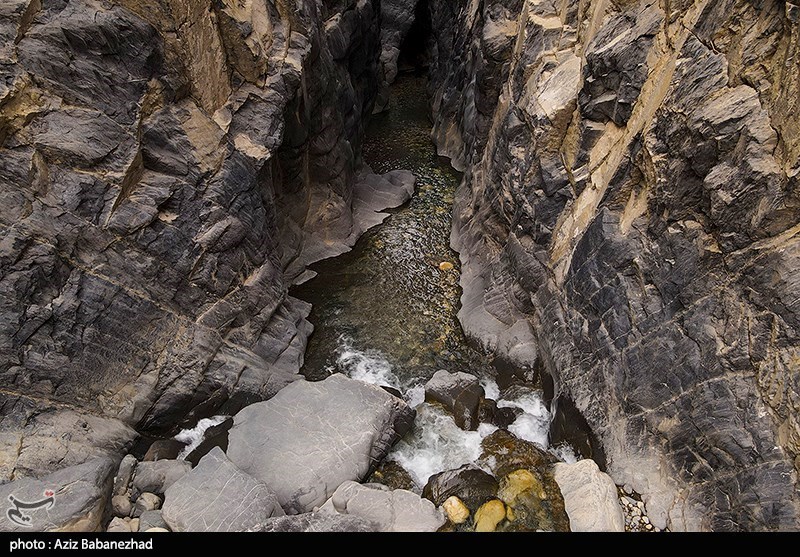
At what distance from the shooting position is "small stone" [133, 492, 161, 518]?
10.2m

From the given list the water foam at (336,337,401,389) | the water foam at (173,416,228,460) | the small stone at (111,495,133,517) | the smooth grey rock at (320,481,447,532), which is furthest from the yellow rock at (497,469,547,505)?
the small stone at (111,495,133,517)

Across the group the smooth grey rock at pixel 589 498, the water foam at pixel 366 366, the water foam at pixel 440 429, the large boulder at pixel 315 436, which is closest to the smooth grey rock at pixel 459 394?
the water foam at pixel 440 429

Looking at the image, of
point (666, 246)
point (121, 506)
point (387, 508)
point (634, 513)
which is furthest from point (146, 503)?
point (666, 246)

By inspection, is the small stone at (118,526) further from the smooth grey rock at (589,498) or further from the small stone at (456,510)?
the smooth grey rock at (589,498)

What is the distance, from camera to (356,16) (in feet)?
85.8

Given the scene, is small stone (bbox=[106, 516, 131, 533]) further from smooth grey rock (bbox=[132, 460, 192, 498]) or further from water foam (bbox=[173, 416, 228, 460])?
water foam (bbox=[173, 416, 228, 460])

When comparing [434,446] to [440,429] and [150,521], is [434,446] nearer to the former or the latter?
[440,429]

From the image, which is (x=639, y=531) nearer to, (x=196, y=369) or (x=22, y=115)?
(x=196, y=369)

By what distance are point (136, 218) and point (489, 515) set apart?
448 inches

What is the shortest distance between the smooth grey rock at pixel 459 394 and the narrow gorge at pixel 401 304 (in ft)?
0.42

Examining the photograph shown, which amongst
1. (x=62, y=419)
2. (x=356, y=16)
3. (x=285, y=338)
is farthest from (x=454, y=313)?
(x=356, y=16)

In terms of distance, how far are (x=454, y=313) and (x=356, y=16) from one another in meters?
19.3

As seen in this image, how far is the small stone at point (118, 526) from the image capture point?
31.4 ft

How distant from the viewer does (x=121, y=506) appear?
10078 millimetres
